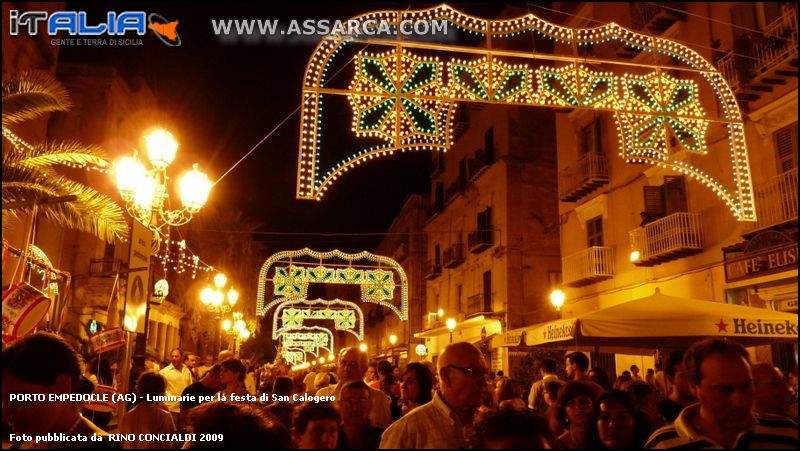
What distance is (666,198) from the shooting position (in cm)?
1678

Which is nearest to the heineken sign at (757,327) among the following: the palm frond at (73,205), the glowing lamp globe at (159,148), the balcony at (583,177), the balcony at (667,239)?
the glowing lamp globe at (159,148)

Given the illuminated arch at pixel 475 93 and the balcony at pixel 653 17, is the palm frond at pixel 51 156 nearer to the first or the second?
the illuminated arch at pixel 475 93

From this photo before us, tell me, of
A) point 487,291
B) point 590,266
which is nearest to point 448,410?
point 590,266

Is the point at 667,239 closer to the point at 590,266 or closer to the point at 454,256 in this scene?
the point at 590,266

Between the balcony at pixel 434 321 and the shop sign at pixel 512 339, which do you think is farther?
the balcony at pixel 434 321

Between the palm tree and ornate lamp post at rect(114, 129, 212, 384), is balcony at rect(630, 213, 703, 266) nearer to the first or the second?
ornate lamp post at rect(114, 129, 212, 384)

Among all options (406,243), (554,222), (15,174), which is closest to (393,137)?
(15,174)

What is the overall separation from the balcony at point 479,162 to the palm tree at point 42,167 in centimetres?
2169

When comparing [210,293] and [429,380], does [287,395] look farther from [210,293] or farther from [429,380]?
[210,293]

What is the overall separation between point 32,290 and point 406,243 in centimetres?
4112

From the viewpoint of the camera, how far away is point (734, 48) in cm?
1387

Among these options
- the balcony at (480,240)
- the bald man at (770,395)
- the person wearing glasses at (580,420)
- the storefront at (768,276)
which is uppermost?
the balcony at (480,240)

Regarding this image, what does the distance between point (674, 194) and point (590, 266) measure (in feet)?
12.2

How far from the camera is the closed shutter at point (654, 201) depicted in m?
17.0
